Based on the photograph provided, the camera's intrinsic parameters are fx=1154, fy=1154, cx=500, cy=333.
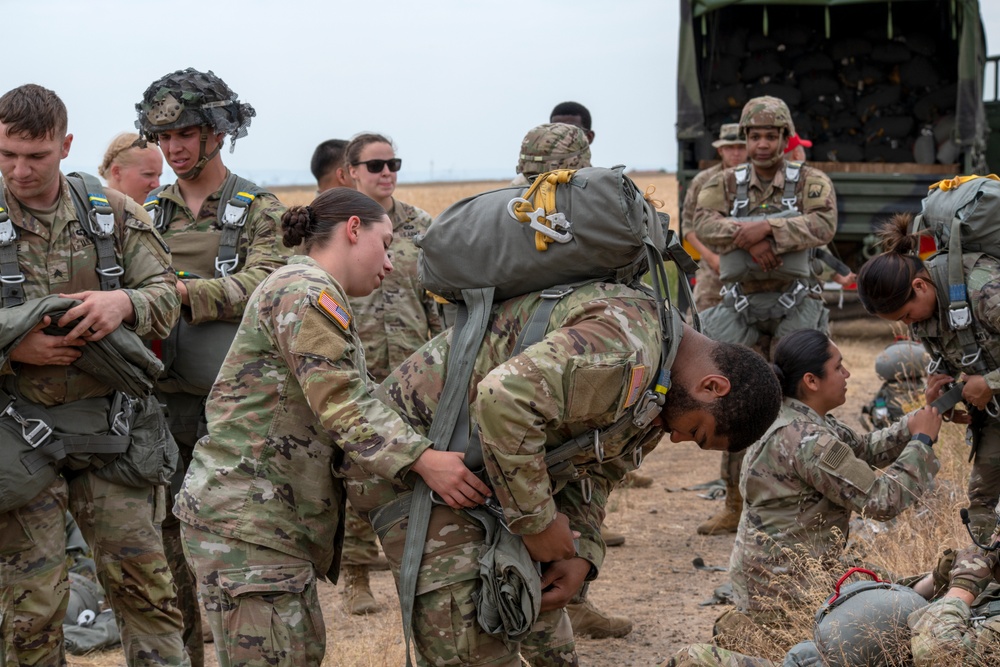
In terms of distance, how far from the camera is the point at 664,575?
21.0ft

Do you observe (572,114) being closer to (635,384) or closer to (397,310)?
(397,310)

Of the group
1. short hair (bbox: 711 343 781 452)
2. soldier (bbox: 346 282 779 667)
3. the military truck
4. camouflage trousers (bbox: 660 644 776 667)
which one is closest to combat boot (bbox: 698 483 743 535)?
camouflage trousers (bbox: 660 644 776 667)

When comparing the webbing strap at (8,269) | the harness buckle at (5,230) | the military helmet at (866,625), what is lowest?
the military helmet at (866,625)

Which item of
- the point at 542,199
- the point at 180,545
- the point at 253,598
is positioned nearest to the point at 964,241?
the point at 542,199

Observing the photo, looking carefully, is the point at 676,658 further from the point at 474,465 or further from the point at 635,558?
the point at 635,558

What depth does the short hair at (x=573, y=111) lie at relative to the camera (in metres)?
7.67

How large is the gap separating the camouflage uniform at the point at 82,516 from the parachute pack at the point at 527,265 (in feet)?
4.34

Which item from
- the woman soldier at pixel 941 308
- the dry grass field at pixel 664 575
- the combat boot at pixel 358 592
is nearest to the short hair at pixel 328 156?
the dry grass field at pixel 664 575

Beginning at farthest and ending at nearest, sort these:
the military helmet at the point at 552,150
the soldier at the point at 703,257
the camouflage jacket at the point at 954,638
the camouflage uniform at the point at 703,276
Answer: the camouflage uniform at the point at 703,276 < the soldier at the point at 703,257 < the military helmet at the point at 552,150 < the camouflage jacket at the point at 954,638

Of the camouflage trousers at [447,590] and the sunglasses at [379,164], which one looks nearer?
the camouflage trousers at [447,590]

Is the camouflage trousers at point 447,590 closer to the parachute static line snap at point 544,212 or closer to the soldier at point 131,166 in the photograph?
the parachute static line snap at point 544,212

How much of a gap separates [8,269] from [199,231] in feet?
3.35

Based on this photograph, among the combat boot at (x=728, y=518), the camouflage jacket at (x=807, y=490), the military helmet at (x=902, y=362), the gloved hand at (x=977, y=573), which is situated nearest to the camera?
the gloved hand at (x=977, y=573)

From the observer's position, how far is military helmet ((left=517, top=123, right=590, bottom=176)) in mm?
5672
